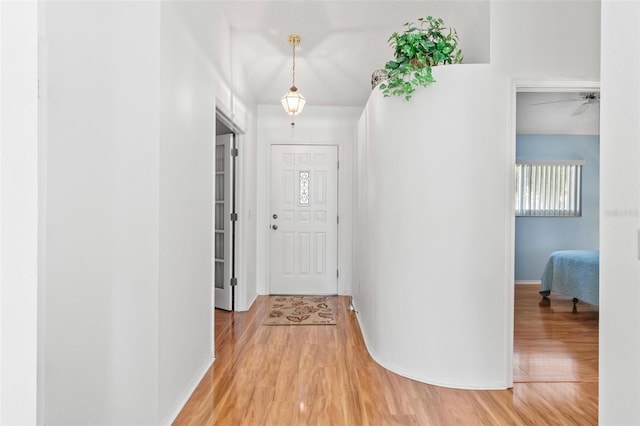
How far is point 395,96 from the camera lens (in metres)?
2.76

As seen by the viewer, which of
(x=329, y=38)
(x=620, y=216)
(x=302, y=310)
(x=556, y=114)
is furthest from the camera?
(x=556, y=114)

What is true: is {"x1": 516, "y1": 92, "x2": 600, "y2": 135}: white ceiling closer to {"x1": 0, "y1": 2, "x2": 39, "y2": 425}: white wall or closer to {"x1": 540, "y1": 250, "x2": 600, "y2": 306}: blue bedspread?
{"x1": 540, "y1": 250, "x2": 600, "y2": 306}: blue bedspread

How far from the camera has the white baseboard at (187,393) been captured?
209 centimetres

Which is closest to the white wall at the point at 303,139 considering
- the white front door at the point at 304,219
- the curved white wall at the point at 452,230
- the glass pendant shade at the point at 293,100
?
the white front door at the point at 304,219

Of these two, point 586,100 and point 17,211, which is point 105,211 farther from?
point 586,100

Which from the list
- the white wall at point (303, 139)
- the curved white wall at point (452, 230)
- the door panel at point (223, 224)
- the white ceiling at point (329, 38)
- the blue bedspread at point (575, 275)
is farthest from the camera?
the white wall at point (303, 139)

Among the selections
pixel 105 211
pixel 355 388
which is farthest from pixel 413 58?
pixel 355 388

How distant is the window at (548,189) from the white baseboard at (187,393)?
5.26 m

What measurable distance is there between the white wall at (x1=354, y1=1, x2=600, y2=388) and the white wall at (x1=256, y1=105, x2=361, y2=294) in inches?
101

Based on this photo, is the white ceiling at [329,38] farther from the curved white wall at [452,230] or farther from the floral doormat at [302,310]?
the floral doormat at [302,310]

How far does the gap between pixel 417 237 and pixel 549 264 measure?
10.9ft

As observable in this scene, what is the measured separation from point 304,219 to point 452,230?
2886 mm

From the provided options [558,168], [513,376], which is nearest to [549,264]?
[558,168]

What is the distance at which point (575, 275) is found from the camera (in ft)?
14.7
